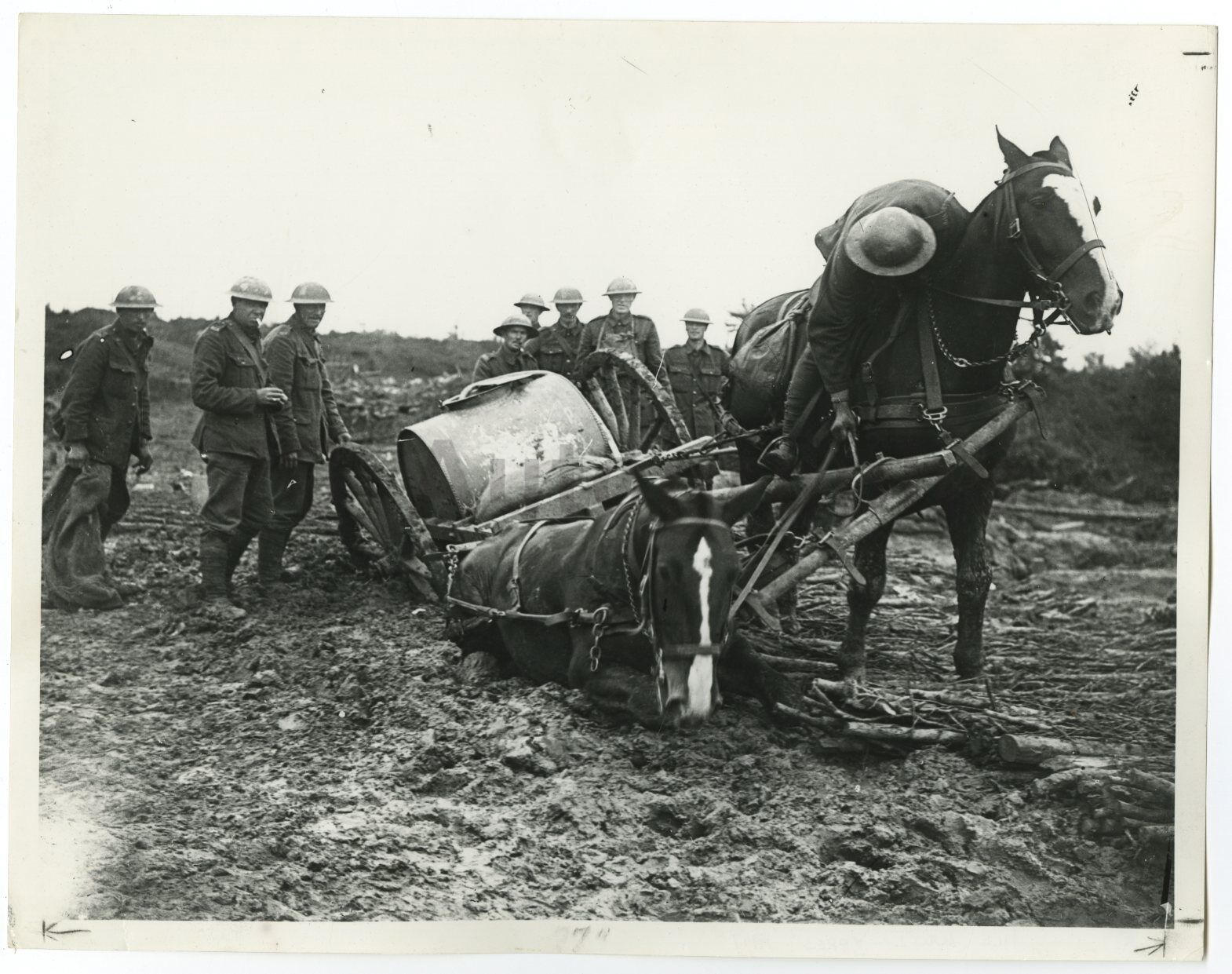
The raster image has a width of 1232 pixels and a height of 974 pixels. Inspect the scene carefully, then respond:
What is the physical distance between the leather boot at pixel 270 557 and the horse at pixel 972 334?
3.16 metres

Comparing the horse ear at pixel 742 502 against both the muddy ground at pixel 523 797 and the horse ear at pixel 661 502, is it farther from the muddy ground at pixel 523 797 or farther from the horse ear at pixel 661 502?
the muddy ground at pixel 523 797

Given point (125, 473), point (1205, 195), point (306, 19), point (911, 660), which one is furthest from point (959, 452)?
point (125, 473)

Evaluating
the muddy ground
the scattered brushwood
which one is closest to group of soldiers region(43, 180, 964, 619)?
the muddy ground

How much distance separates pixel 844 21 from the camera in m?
6.06

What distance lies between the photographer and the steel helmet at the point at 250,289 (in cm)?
679

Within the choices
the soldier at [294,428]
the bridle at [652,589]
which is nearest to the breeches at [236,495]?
Answer: the soldier at [294,428]

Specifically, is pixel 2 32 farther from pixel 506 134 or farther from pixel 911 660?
pixel 911 660

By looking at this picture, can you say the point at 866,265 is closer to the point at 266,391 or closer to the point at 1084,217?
the point at 1084,217

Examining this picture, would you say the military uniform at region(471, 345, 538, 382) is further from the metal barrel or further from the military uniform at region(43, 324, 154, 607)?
the military uniform at region(43, 324, 154, 607)

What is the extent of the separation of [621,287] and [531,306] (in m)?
0.84

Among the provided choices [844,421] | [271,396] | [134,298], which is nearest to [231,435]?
[271,396]

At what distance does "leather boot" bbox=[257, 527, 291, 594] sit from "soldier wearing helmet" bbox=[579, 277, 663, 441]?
2.19 m

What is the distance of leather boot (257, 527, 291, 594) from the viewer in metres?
7.38

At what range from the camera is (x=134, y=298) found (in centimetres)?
659
